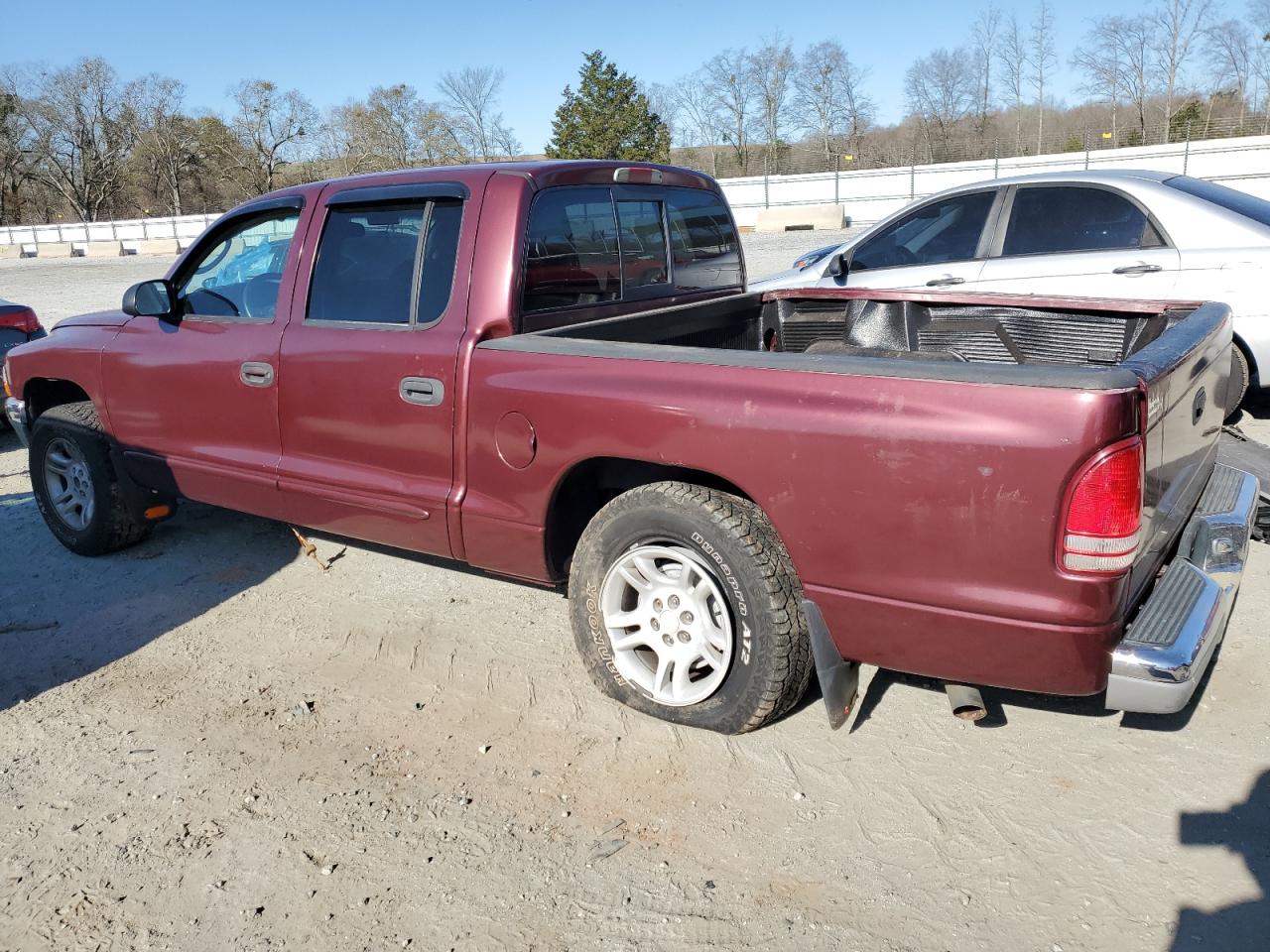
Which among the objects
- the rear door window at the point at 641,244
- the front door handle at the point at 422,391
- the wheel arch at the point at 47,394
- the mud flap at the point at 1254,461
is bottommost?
the mud flap at the point at 1254,461

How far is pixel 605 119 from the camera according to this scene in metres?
54.8

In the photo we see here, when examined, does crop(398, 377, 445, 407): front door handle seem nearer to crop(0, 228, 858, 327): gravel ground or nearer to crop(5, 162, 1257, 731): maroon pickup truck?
crop(5, 162, 1257, 731): maroon pickup truck

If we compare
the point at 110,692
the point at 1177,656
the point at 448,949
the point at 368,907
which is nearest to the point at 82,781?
the point at 110,692

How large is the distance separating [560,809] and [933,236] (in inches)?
207

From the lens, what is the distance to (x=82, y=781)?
3258 mm

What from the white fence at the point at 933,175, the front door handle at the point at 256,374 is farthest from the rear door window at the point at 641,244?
the white fence at the point at 933,175

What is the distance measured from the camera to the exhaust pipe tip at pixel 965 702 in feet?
9.22

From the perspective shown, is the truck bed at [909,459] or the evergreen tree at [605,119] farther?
the evergreen tree at [605,119]

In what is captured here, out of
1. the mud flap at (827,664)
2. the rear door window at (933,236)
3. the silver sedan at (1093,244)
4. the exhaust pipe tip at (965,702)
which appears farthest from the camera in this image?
the rear door window at (933,236)

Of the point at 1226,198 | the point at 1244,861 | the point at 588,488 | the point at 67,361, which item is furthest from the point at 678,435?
the point at 1226,198

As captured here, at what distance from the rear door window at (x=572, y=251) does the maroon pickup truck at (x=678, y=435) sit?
0.02 meters

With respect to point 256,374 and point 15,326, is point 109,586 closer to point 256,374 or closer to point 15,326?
point 256,374

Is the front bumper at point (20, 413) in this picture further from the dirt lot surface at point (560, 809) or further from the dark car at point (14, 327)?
the dark car at point (14, 327)

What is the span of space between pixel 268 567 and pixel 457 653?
1.63m
